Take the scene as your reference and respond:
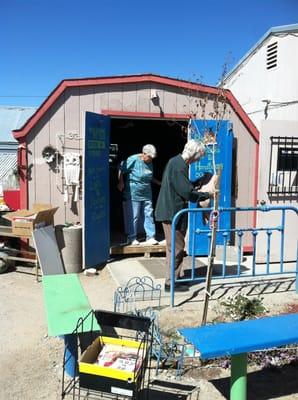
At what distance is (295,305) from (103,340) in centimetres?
263

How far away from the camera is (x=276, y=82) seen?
26.1 feet

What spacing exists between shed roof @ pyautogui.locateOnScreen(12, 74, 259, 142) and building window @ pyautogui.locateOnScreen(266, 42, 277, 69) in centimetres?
147

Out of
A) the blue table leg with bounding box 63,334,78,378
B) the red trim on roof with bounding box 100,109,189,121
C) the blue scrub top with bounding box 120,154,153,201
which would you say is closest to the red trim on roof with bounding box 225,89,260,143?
the red trim on roof with bounding box 100,109,189,121

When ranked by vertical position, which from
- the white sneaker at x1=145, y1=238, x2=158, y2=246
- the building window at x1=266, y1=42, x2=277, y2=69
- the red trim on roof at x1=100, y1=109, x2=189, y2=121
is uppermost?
the building window at x1=266, y1=42, x2=277, y2=69

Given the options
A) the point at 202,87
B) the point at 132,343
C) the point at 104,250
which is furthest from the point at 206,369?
the point at 202,87

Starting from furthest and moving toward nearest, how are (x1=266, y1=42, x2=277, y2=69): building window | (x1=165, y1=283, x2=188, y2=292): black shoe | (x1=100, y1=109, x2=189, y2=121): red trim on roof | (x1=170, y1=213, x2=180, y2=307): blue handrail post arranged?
(x1=266, y1=42, x2=277, y2=69): building window < (x1=100, y1=109, x2=189, y2=121): red trim on roof < (x1=165, y1=283, x2=188, y2=292): black shoe < (x1=170, y1=213, x2=180, y2=307): blue handrail post

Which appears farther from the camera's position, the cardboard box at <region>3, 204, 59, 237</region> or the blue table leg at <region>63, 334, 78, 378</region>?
the cardboard box at <region>3, 204, 59, 237</region>

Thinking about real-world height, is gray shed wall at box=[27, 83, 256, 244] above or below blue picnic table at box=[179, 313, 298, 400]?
above

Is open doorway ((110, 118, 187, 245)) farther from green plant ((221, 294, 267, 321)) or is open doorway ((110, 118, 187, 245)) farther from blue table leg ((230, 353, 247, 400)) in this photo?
blue table leg ((230, 353, 247, 400))

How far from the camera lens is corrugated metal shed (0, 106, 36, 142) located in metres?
18.2

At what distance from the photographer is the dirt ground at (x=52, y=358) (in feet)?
10.6

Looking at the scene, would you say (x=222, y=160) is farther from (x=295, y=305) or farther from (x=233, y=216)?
(x=295, y=305)

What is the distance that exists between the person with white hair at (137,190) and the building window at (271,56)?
292cm

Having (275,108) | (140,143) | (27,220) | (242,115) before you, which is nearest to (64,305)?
(27,220)
